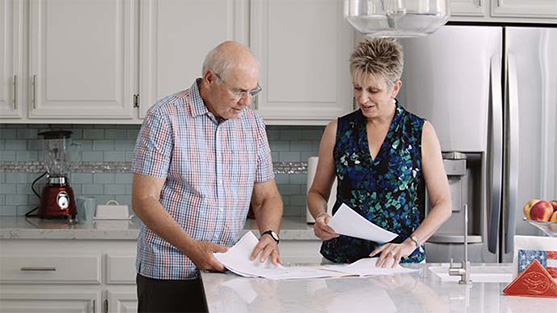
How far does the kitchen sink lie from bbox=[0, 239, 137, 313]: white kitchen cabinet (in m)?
1.72

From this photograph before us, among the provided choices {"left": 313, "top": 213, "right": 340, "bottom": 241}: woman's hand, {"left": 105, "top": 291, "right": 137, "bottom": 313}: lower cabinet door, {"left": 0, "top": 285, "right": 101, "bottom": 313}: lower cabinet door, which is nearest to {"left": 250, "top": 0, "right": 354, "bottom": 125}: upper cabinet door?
{"left": 105, "top": 291, "right": 137, "bottom": 313}: lower cabinet door

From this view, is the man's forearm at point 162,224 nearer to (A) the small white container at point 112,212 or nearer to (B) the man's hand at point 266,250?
(B) the man's hand at point 266,250

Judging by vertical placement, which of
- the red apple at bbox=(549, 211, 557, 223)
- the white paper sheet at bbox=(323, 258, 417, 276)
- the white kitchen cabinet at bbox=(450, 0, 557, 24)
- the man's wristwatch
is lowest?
the white paper sheet at bbox=(323, 258, 417, 276)

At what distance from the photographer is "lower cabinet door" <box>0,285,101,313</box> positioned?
3.90 m

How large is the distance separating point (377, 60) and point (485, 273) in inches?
28.0

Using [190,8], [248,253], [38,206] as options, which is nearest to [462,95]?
[190,8]

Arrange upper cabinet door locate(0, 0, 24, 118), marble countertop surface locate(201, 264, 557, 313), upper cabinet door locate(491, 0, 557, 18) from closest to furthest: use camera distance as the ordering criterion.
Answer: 1. marble countertop surface locate(201, 264, 557, 313)
2. upper cabinet door locate(491, 0, 557, 18)
3. upper cabinet door locate(0, 0, 24, 118)

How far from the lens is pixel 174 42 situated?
4.16 meters

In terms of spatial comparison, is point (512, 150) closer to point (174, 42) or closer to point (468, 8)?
point (468, 8)

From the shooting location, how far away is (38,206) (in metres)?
4.50

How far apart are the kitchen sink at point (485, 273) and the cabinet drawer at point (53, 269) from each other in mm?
1799

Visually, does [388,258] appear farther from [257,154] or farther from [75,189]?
[75,189]

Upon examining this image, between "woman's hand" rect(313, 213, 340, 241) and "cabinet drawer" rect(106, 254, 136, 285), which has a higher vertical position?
"woman's hand" rect(313, 213, 340, 241)

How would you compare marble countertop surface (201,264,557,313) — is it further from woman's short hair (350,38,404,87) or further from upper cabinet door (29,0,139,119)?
upper cabinet door (29,0,139,119)
